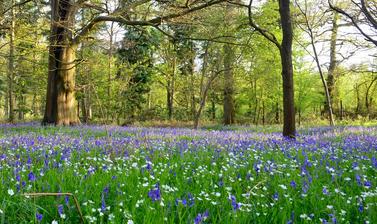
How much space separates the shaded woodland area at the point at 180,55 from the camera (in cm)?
1310

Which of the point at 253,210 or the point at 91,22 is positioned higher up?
the point at 91,22

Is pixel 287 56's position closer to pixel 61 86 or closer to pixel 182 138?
pixel 182 138

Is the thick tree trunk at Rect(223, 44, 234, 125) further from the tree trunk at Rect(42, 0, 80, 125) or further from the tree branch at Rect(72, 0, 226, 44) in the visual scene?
the tree trunk at Rect(42, 0, 80, 125)

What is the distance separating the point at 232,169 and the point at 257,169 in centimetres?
37

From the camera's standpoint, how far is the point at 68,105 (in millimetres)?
16672

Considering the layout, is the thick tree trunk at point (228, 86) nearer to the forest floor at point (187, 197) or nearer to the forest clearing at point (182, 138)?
the forest clearing at point (182, 138)

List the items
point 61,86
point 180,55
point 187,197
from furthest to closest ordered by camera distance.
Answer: point 180,55 → point 61,86 → point 187,197

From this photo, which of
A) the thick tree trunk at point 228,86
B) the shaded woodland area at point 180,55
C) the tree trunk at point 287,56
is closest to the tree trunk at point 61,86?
the shaded woodland area at point 180,55

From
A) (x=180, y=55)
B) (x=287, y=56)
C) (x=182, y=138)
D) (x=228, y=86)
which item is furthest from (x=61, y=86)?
(x=180, y=55)

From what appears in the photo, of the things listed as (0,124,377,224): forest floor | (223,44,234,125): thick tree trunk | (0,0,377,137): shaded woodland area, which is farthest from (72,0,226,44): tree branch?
(223,44,234,125): thick tree trunk

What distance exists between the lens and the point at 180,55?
3653 centimetres

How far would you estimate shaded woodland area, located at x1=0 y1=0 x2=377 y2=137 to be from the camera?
1310 cm

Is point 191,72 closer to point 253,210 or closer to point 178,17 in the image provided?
point 178,17

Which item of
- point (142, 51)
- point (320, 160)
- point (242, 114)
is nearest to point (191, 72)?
point (142, 51)
